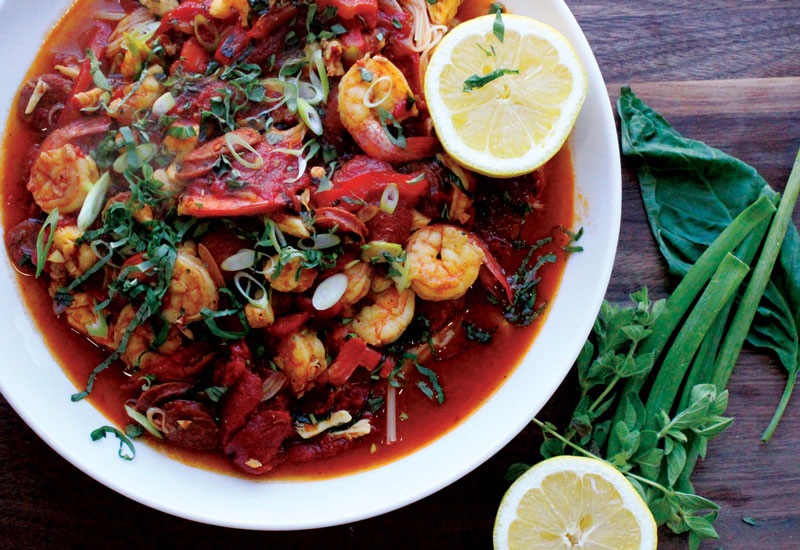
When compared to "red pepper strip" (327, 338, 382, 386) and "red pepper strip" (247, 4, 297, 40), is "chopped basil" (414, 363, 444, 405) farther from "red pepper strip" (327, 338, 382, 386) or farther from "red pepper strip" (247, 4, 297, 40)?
"red pepper strip" (247, 4, 297, 40)

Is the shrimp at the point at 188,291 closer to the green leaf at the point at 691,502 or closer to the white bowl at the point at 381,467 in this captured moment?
the white bowl at the point at 381,467

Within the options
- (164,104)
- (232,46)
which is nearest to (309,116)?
(232,46)

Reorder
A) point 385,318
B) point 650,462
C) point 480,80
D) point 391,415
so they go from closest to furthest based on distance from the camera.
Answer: point 480,80, point 385,318, point 650,462, point 391,415

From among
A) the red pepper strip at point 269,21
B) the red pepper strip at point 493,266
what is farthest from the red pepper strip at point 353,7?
the red pepper strip at point 493,266

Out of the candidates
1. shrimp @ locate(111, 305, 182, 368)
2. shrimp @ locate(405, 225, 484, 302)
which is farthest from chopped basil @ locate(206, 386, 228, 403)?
shrimp @ locate(405, 225, 484, 302)

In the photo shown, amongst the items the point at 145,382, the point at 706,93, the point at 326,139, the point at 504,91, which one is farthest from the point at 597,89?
the point at 145,382

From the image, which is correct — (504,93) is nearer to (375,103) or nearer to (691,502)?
(375,103)
